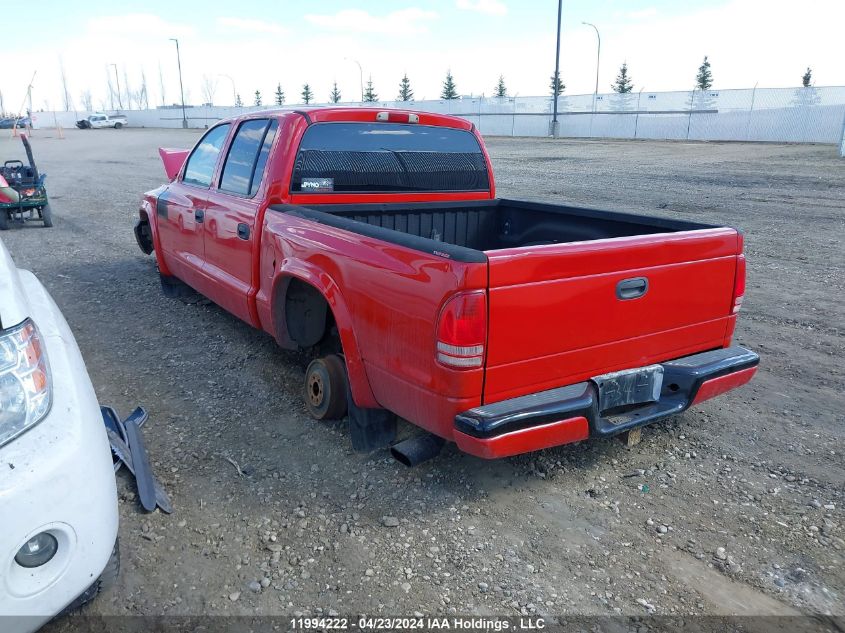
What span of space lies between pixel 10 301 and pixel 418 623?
72.4 inches

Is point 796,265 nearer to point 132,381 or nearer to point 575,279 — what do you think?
point 575,279

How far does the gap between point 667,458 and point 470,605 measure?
1632 mm

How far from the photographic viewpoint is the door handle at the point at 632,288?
10.1ft

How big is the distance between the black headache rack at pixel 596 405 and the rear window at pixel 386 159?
229 centimetres

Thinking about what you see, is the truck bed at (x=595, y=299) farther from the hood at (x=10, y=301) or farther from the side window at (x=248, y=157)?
the hood at (x=10, y=301)

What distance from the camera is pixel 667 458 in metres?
3.64

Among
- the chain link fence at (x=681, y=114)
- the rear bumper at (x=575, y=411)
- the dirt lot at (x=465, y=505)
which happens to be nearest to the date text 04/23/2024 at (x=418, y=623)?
the dirt lot at (x=465, y=505)

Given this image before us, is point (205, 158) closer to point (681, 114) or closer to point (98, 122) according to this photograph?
point (681, 114)

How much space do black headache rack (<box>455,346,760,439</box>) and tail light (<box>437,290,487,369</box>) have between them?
238 mm

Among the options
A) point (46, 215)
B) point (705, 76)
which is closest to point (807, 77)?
point (705, 76)

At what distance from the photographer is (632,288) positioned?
3.12 m

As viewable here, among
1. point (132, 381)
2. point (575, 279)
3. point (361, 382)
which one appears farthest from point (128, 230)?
point (575, 279)

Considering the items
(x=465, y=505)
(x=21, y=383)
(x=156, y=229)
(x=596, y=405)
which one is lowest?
(x=465, y=505)

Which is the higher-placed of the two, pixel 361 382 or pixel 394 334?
pixel 394 334
